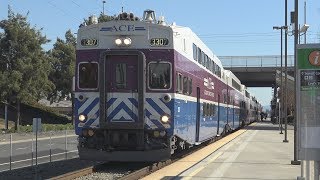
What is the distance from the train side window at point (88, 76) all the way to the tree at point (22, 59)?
2580 centimetres

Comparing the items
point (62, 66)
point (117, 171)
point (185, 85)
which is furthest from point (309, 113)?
point (62, 66)

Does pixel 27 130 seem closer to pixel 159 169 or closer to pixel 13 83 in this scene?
pixel 13 83

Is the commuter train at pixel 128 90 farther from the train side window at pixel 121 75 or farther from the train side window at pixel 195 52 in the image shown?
the train side window at pixel 195 52

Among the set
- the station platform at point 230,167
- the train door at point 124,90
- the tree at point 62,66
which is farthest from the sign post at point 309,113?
the tree at point 62,66

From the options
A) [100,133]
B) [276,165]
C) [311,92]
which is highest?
[311,92]

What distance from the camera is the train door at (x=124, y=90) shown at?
530 inches

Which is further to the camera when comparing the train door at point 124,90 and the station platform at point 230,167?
the train door at point 124,90

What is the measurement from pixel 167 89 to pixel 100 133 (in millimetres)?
2041

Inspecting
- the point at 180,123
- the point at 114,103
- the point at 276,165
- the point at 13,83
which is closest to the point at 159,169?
the point at 180,123

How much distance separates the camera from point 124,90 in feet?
44.5

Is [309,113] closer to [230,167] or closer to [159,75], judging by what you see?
[159,75]

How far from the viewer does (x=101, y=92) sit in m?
13.6

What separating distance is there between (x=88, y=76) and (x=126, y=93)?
45.7 inches

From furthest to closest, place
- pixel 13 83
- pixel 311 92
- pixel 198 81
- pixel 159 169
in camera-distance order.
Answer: pixel 13 83
pixel 198 81
pixel 159 169
pixel 311 92
